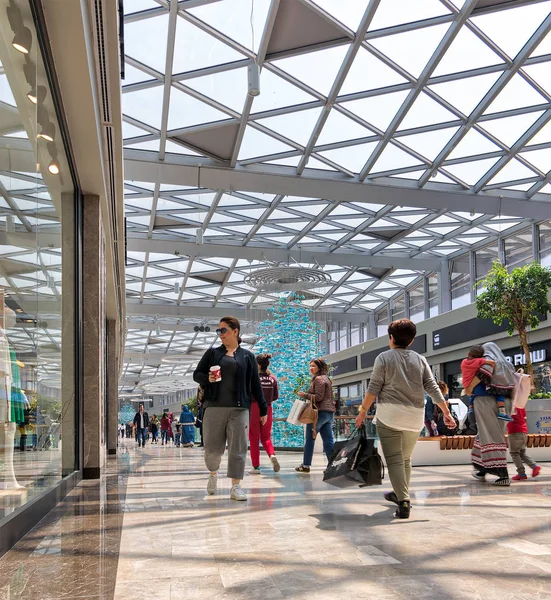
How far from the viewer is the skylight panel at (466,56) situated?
35.5 ft

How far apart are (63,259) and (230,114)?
6.59 metres

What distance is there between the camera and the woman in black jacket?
607 centimetres

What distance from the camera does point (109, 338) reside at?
1847 centimetres

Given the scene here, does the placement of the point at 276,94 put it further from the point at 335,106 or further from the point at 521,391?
the point at 521,391

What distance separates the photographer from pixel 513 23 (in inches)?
419

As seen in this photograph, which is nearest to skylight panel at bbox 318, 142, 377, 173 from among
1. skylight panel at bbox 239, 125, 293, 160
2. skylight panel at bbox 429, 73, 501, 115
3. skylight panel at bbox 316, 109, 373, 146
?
skylight panel at bbox 316, 109, 373, 146

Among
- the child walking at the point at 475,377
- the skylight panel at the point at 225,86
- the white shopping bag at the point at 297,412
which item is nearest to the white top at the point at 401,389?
the child walking at the point at 475,377

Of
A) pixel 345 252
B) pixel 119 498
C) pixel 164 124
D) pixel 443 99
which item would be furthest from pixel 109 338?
pixel 119 498

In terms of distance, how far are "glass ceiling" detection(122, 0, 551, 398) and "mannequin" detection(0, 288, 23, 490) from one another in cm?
728

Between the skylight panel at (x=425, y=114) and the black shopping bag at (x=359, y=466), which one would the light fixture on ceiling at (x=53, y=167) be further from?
the skylight panel at (x=425, y=114)

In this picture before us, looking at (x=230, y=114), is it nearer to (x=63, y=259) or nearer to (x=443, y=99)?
(x=443, y=99)

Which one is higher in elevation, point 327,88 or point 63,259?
point 327,88

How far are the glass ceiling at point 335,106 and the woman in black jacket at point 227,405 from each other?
19.7 feet

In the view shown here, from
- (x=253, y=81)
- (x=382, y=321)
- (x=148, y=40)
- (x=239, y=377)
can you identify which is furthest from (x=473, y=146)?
(x=382, y=321)
